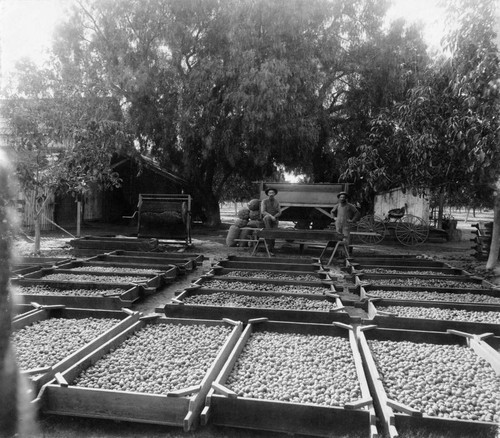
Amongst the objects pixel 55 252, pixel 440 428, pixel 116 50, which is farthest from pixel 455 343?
pixel 116 50

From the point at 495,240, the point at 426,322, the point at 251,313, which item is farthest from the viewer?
the point at 495,240

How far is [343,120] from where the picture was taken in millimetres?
14992

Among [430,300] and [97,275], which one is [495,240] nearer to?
[430,300]

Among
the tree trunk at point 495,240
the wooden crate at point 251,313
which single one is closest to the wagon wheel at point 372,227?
the tree trunk at point 495,240

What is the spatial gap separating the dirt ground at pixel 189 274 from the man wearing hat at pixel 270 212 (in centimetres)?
70

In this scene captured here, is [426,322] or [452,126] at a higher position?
[452,126]

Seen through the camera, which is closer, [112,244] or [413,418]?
[413,418]

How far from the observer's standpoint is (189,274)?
7.93 metres

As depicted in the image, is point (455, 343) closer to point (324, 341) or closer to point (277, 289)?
point (324, 341)

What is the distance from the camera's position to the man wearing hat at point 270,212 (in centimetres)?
1013

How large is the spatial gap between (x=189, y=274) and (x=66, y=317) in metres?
3.41

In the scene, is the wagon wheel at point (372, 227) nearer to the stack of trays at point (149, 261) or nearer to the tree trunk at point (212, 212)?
the tree trunk at point (212, 212)

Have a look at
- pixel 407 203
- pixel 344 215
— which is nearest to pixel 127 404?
pixel 344 215

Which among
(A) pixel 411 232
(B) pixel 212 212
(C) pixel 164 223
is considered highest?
(B) pixel 212 212
